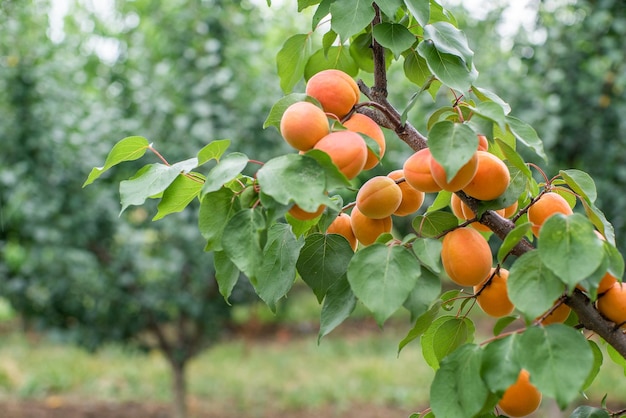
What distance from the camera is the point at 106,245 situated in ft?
11.1

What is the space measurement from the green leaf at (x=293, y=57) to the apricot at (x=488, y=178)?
1.14 ft

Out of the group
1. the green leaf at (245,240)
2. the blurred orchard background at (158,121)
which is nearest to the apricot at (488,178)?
the green leaf at (245,240)

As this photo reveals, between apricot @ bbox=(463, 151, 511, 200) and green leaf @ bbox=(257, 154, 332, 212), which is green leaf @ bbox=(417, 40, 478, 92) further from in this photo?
green leaf @ bbox=(257, 154, 332, 212)

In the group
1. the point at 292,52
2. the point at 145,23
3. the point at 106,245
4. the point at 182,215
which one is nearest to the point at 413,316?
the point at 292,52

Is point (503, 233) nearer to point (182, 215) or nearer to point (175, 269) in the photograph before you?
point (182, 215)

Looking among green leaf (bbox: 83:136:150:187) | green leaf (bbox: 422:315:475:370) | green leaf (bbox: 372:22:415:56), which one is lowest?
green leaf (bbox: 422:315:475:370)

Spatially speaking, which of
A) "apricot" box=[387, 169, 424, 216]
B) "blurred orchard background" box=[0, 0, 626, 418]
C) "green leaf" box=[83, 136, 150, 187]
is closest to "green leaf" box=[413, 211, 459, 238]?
"apricot" box=[387, 169, 424, 216]

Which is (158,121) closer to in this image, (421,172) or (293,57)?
(293,57)

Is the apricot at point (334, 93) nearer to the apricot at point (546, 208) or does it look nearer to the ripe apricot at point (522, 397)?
the apricot at point (546, 208)

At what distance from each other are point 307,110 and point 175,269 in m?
2.62

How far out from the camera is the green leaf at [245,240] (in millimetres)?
642

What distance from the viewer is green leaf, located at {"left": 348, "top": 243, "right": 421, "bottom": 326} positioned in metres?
0.64

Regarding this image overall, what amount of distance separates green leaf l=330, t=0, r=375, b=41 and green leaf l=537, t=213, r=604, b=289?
298 millimetres

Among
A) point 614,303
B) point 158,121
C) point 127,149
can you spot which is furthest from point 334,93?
point 158,121
